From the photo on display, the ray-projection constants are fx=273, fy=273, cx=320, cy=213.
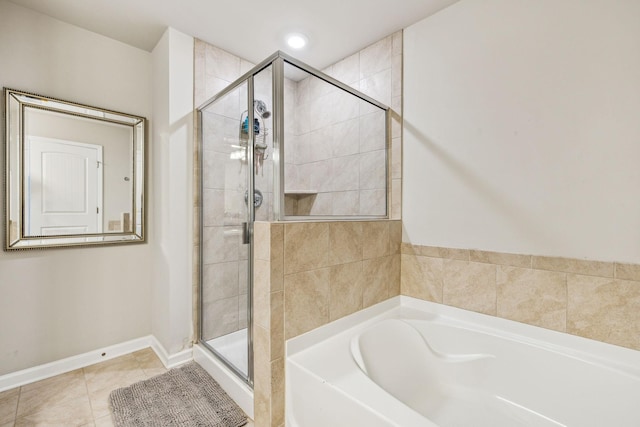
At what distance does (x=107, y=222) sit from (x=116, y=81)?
1068mm

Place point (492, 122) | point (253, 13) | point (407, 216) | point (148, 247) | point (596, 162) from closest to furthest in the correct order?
point (596, 162)
point (492, 122)
point (253, 13)
point (407, 216)
point (148, 247)

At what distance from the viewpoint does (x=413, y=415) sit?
2.88 feet

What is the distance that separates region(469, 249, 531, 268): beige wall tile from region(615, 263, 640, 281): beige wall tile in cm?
31

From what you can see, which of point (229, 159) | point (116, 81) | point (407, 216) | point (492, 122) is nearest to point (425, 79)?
point (492, 122)

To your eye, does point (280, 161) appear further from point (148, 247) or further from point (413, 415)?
point (148, 247)

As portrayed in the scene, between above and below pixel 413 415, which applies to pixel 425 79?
above

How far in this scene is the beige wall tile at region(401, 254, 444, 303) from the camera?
176cm

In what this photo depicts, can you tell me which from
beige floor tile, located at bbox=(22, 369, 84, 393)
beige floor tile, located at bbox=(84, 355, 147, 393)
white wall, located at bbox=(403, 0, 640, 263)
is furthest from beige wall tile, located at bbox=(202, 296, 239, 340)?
white wall, located at bbox=(403, 0, 640, 263)

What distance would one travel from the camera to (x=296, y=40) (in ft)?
6.88

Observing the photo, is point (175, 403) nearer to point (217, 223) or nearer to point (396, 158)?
point (217, 223)

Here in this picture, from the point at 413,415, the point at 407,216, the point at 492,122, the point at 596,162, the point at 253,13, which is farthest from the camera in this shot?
the point at 407,216

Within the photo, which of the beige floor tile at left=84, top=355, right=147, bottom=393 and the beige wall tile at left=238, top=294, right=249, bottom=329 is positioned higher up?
the beige wall tile at left=238, top=294, right=249, bottom=329

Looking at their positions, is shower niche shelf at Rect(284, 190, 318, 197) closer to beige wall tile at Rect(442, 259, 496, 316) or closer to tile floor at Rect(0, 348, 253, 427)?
beige wall tile at Rect(442, 259, 496, 316)

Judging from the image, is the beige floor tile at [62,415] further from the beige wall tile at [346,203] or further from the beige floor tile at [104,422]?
the beige wall tile at [346,203]
